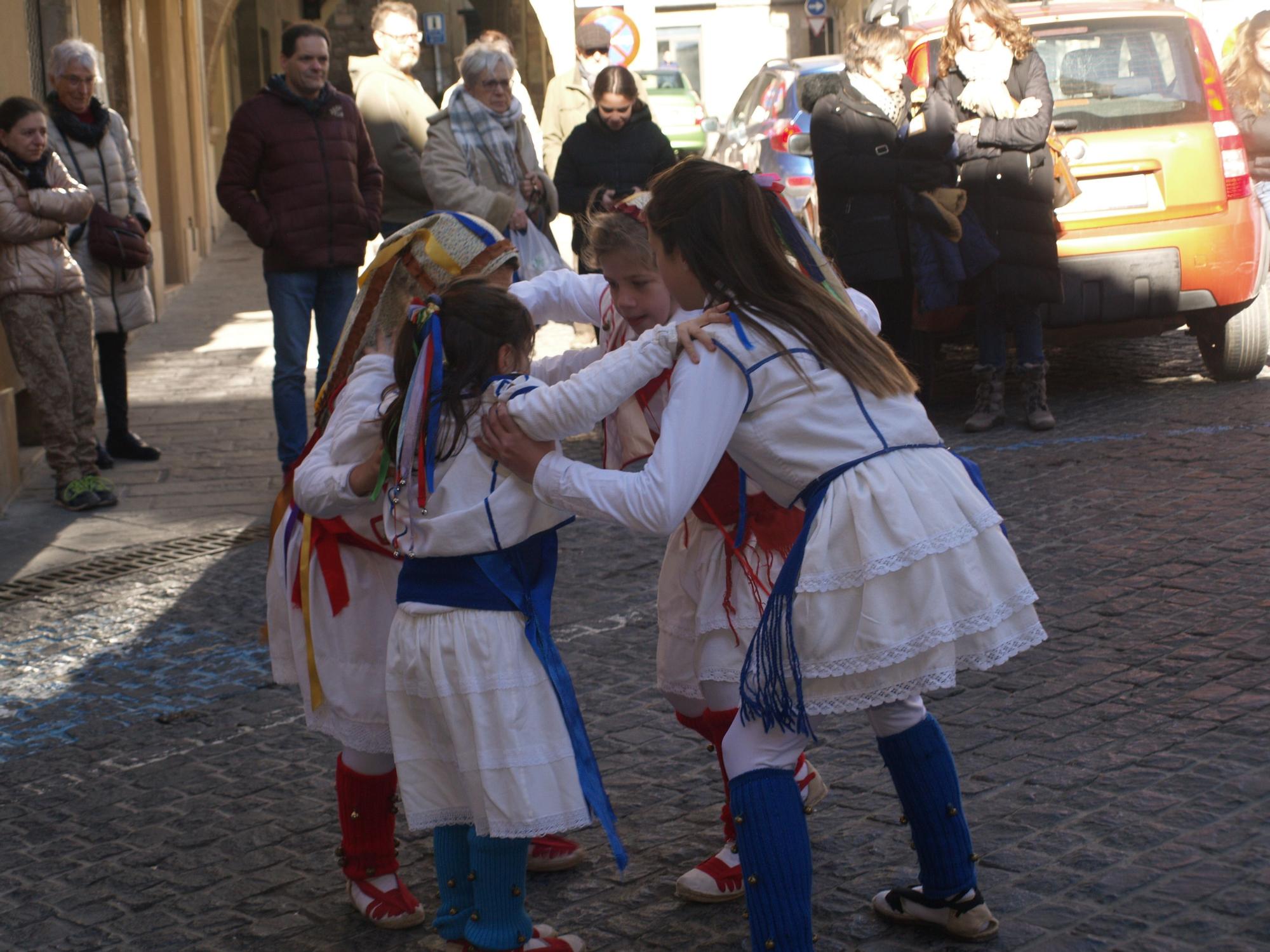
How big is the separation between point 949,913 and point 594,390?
3.91 feet

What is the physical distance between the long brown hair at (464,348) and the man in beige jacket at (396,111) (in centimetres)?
519

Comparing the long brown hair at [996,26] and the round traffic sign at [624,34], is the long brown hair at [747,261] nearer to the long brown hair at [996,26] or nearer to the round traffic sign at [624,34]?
the long brown hair at [996,26]

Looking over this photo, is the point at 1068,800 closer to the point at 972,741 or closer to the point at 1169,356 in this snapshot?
the point at 972,741

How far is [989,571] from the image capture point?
9.73ft

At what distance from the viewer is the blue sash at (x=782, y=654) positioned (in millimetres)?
2875

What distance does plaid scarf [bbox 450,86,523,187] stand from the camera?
7.70 meters

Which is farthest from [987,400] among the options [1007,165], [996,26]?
[996,26]

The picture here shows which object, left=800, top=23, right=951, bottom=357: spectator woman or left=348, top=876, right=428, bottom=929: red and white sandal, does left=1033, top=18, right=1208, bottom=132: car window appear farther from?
left=348, top=876, right=428, bottom=929: red and white sandal

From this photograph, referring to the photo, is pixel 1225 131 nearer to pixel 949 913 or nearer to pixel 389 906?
pixel 949 913

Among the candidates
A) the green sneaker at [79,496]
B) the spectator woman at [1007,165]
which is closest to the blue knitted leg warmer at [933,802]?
the spectator woman at [1007,165]

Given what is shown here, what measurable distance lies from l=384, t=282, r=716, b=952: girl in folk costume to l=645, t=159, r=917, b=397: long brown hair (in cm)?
36

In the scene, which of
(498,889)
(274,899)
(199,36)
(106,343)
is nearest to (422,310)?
(498,889)

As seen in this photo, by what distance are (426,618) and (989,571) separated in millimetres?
1007

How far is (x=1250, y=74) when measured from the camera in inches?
392
